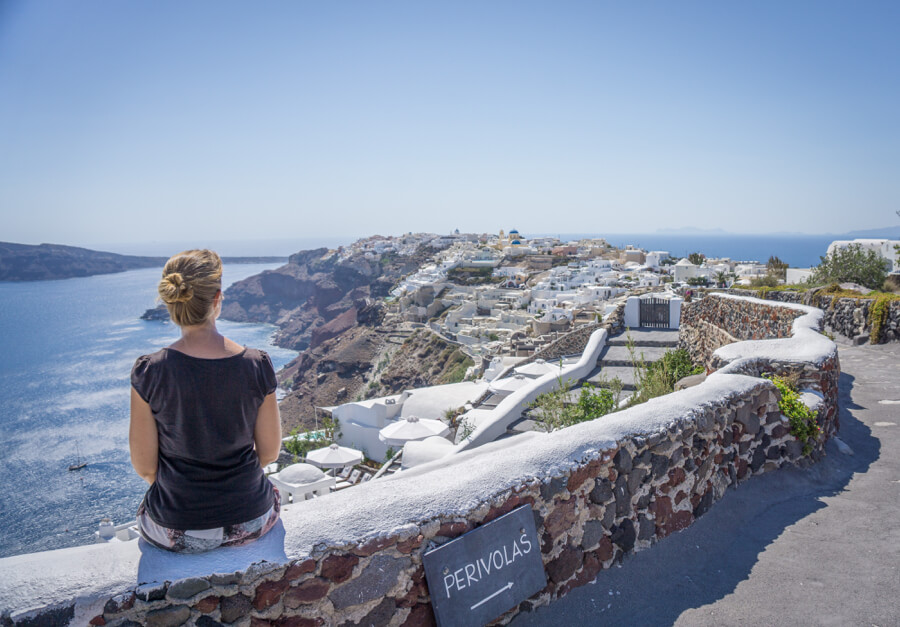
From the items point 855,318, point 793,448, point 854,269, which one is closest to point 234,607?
point 793,448

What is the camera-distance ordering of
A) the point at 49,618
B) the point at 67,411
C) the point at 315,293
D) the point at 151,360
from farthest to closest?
the point at 315,293 < the point at 67,411 < the point at 151,360 < the point at 49,618

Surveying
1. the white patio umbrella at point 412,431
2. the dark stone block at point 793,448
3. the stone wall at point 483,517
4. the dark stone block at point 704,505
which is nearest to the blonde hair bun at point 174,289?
the stone wall at point 483,517

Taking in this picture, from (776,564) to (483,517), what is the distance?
1.82 meters

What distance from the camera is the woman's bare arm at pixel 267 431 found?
5.76 ft

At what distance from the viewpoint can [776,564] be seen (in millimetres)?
2875

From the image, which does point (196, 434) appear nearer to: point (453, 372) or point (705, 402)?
point (705, 402)

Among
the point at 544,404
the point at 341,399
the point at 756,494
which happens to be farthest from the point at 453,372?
the point at 756,494

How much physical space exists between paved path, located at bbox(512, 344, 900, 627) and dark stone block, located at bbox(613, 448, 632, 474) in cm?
51

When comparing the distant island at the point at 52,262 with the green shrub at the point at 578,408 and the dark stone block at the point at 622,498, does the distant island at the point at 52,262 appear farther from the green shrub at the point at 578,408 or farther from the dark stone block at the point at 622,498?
the dark stone block at the point at 622,498

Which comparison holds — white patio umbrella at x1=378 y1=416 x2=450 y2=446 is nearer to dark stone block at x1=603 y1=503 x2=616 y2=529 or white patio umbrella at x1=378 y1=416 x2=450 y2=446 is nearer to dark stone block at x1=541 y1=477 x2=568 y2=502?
dark stone block at x1=603 y1=503 x2=616 y2=529

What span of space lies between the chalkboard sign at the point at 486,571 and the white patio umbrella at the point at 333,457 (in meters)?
11.8

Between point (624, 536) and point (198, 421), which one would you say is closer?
point (198, 421)

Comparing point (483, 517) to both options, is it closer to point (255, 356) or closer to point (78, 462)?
point (255, 356)

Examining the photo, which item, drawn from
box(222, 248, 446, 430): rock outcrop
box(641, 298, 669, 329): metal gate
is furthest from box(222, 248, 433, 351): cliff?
box(641, 298, 669, 329): metal gate
